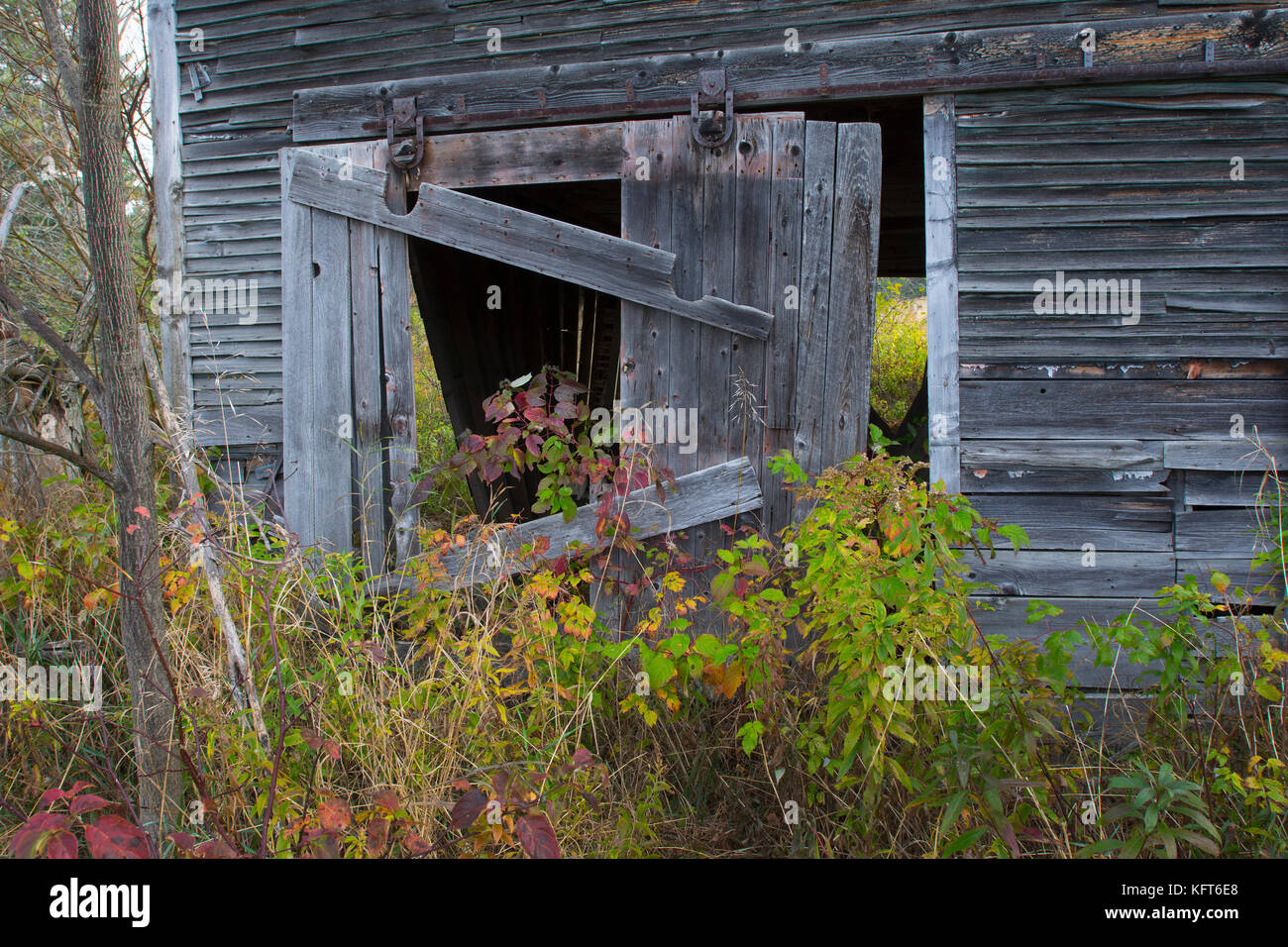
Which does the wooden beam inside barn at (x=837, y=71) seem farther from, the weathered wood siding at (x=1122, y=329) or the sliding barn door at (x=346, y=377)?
the sliding barn door at (x=346, y=377)

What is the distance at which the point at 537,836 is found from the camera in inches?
79.6

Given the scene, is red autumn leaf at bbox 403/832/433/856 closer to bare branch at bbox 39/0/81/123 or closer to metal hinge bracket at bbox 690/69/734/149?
bare branch at bbox 39/0/81/123

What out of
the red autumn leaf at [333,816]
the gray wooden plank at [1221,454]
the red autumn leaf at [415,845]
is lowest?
the red autumn leaf at [415,845]

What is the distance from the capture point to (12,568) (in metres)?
3.88

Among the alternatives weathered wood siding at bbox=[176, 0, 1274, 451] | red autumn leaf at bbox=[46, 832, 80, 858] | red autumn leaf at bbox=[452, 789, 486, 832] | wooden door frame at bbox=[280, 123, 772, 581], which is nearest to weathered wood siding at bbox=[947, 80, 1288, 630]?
weathered wood siding at bbox=[176, 0, 1274, 451]

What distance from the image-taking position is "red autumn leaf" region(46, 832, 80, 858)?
1.70 m

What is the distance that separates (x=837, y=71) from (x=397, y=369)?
2.52 m

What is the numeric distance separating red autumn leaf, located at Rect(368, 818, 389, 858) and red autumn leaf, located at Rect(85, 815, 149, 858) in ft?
1.82

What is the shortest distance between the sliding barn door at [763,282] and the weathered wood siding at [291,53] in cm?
59

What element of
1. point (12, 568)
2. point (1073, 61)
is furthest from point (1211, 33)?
point (12, 568)

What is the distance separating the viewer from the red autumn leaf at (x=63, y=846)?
1.70m

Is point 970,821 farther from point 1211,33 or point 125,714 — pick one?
point 1211,33

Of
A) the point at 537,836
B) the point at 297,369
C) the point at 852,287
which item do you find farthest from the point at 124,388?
the point at 852,287

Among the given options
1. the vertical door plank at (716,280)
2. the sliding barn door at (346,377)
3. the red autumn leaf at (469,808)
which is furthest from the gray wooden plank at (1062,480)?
the sliding barn door at (346,377)
